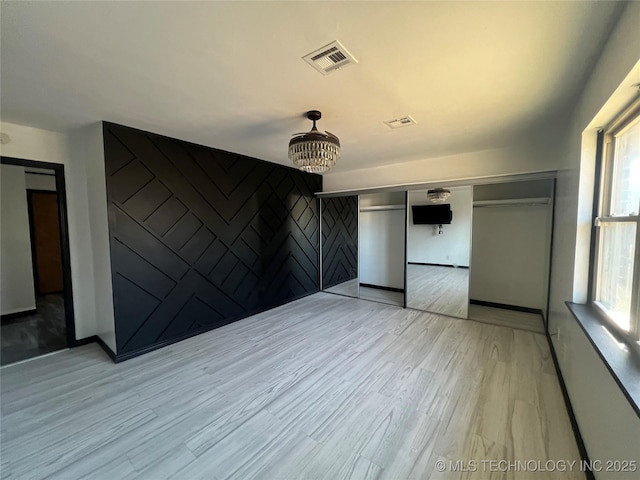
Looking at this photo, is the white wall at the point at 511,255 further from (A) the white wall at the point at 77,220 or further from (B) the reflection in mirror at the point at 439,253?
(A) the white wall at the point at 77,220

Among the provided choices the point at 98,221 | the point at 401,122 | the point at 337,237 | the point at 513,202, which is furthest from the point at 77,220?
the point at 513,202

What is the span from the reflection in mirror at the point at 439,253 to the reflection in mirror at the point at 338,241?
1.26 meters

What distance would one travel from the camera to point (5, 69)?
1646 millimetres

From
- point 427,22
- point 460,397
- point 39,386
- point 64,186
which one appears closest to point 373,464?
point 460,397

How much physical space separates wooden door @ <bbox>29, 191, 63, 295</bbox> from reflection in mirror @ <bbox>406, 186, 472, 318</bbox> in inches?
273

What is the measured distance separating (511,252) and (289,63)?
165 inches

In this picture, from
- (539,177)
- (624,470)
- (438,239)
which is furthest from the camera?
(438,239)

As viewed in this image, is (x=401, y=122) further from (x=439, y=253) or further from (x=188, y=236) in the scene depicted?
(x=188, y=236)

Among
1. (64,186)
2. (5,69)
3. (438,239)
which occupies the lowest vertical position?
(438,239)

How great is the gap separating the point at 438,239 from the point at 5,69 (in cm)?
506

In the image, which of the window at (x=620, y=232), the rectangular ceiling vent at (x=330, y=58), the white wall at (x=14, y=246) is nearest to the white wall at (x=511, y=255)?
the window at (x=620, y=232)

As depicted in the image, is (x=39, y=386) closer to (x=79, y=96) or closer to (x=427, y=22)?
(x=79, y=96)

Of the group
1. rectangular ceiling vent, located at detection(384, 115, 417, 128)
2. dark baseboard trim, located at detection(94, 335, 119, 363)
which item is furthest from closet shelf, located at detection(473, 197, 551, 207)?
dark baseboard trim, located at detection(94, 335, 119, 363)

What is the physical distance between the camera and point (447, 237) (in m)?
4.30
